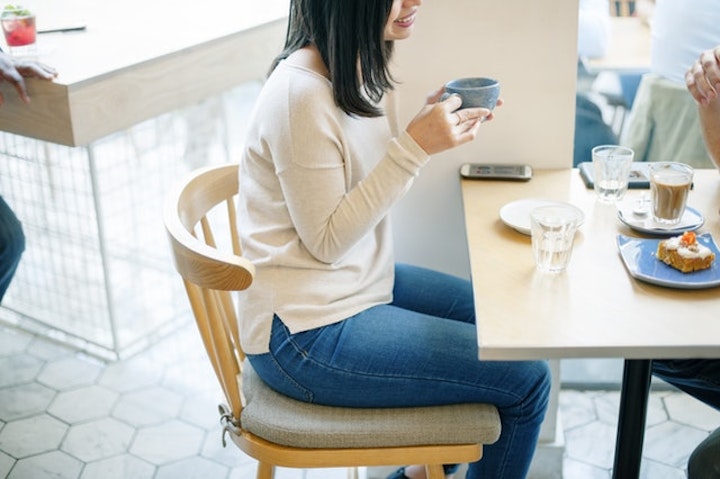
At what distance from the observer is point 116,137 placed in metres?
2.52

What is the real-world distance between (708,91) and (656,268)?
0.40 metres

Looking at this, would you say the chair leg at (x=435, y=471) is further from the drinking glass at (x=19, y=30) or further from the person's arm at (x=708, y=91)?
the drinking glass at (x=19, y=30)

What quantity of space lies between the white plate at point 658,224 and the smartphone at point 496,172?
0.22m

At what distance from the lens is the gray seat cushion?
1297 mm

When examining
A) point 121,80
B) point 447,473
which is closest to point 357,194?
point 447,473

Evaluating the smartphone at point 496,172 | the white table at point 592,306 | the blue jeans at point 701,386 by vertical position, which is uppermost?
the smartphone at point 496,172

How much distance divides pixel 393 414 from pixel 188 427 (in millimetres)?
879

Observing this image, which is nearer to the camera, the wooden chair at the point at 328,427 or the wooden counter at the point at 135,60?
the wooden chair at the point at 328,427

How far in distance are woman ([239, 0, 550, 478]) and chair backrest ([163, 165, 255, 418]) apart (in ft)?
0.22

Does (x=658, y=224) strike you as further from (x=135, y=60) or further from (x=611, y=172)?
(x=135, y=60)

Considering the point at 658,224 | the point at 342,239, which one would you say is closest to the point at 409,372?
the point at 342,239

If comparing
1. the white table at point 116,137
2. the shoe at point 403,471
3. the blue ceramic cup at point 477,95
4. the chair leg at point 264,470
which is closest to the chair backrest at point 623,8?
the white table at point 116,137

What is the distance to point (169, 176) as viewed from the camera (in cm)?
253

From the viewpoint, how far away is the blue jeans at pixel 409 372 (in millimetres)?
1321
